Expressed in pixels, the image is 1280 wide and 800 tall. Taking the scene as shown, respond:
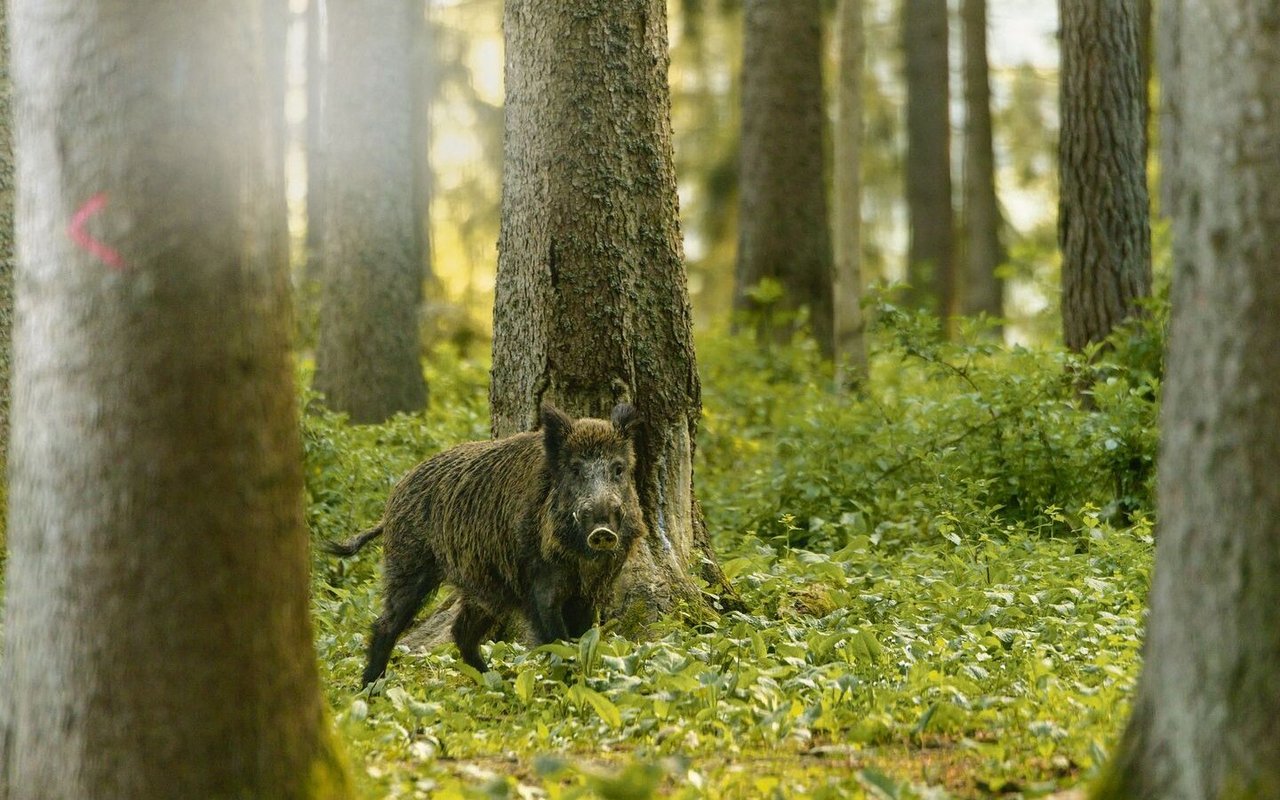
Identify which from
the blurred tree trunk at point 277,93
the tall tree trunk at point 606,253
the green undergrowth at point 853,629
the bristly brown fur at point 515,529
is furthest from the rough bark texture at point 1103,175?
the blurred tree trunk at point 277,93

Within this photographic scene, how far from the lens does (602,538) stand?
20.4ft

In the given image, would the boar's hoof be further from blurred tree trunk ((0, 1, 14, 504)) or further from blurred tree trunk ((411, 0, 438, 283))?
blurred tree trunk ((411, 0, 438, 283))

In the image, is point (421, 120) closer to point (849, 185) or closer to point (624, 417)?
point (849, 185)

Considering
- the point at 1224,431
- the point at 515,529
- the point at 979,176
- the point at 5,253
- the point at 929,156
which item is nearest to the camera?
the point at 1224,431

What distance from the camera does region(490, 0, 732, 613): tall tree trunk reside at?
7.09m

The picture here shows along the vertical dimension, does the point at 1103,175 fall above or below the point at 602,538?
above

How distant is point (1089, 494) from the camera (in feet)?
32.0

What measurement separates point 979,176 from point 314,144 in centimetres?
1151

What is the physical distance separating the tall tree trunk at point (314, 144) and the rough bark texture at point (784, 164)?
6384mm

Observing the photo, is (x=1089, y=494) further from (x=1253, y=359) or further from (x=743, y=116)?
(x=743, y=116)

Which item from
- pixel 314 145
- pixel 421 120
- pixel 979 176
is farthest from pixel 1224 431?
pixel 979 176

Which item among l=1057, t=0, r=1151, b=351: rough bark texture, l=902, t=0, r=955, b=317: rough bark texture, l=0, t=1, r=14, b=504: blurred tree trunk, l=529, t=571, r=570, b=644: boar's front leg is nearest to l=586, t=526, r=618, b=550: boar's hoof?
l=529, t=571, r=570, b=644: boar's front leg

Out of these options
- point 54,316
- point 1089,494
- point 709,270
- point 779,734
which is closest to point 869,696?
point 779,734

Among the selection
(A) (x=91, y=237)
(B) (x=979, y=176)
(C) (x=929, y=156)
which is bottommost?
(A) (x=91, y=237)
